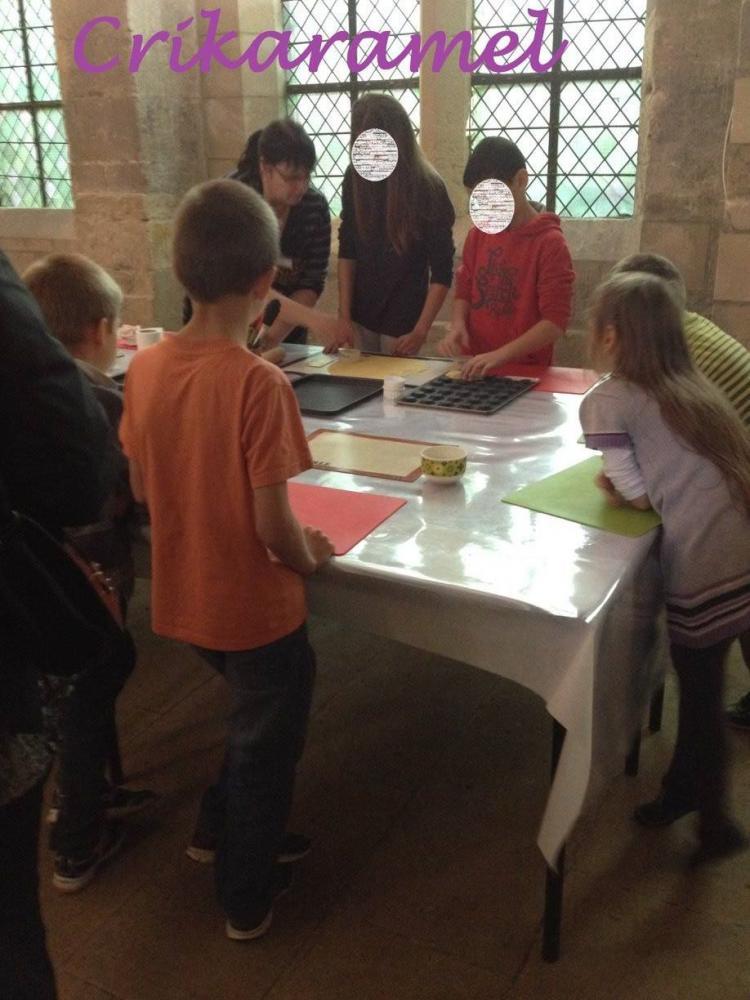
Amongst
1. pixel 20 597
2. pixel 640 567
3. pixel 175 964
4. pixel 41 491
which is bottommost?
pixel 175 964

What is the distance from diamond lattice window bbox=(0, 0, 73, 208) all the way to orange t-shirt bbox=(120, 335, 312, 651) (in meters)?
4.84

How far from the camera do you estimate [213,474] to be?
4.59ft

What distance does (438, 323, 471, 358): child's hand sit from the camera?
286 centimetres

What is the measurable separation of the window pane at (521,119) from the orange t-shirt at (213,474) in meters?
3.69

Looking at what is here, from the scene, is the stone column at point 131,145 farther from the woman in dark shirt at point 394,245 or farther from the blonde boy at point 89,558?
the blonde boy at point 89,558

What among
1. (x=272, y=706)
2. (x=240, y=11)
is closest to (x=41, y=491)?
(x=272, y=706)

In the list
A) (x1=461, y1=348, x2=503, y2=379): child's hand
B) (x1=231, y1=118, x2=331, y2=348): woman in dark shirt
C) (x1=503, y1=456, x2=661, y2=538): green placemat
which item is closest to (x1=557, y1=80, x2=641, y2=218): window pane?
(x1=231, y1=118, x2=331, y2=348): woman in dark shirt

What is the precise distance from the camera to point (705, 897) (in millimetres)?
1782

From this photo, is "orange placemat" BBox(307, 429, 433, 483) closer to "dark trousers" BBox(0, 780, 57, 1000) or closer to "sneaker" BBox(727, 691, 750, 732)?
"dark trousers" BBox(0, 780, 57, 1000)

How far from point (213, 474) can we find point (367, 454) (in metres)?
0.63

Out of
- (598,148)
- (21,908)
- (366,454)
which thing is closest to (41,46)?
(598,148)

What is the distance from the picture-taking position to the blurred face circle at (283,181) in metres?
2.82

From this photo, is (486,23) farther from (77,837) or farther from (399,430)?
(77,837)

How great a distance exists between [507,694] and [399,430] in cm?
87
